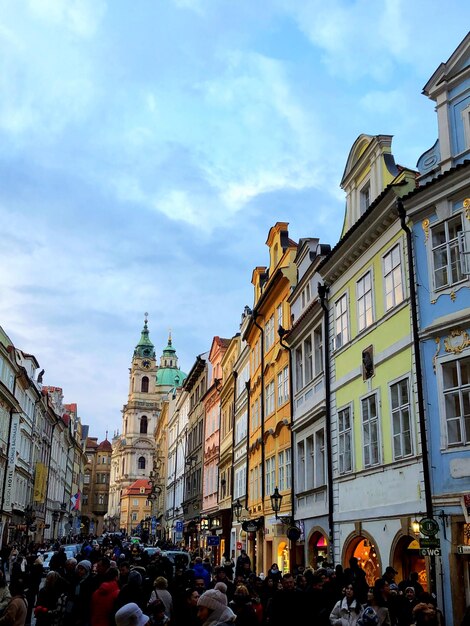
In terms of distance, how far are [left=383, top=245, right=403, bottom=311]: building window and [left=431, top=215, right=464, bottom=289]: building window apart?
4.67 feet

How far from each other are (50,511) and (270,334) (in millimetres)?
55160

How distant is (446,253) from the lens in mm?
17297

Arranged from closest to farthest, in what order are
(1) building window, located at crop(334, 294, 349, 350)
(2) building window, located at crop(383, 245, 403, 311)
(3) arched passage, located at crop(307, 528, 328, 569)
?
(2) building window, located at crop(383, 245, 403, 311) → (1) building window, located at crop(334, 294, 349, 350) → (3) arched passage, located at crop(307, 528, 328, 569)

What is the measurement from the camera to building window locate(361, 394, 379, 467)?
1992 cm

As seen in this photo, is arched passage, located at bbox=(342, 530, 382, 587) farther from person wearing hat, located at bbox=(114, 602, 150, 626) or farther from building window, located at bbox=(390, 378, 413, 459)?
person wearing hat, located at bbox=(114, 602, 150, 626)

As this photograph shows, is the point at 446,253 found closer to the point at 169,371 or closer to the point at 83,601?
the point at 83,601

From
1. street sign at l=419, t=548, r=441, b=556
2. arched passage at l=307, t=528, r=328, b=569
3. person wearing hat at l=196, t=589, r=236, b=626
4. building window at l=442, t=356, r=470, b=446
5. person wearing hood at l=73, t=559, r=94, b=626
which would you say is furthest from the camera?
arched passage at l=307, t=528, r=328, b=569

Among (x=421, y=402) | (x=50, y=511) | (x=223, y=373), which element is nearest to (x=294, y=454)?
(x=421, y=402)

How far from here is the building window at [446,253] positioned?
55.7 feet

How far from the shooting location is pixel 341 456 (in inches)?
898

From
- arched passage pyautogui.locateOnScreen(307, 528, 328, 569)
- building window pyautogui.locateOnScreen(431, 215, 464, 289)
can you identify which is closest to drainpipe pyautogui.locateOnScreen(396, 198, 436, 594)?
building window pyautogui.locateOnScreen(431, 215, 464, 289)

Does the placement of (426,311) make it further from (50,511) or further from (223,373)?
(50,511)

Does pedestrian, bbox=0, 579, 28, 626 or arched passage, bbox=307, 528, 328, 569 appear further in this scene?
arched passage, bbox=307, 528, 328, 569

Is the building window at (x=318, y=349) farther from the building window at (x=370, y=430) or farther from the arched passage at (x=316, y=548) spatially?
the arched passage at (x=316, y=548)
